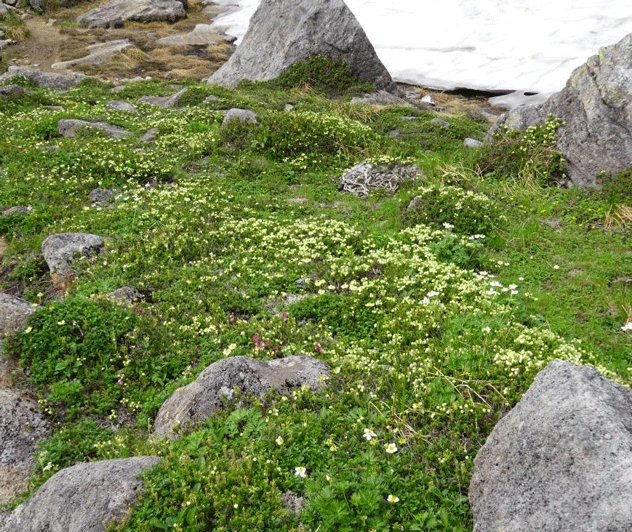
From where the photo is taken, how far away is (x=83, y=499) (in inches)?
207

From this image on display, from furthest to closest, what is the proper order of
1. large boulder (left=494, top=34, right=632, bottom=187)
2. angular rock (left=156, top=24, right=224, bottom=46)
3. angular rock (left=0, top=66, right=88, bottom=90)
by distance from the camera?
1. angular rock (left=156, top=24, right=224, bottom=46)
2. angular rock (left=0, top=66, right=88, bottom=90)
3. large boulder (left=494, top=34, right=632, bottom=187)

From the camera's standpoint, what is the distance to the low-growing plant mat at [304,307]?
5504 millimetres

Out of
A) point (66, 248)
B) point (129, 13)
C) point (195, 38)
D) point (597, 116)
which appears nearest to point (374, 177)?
point (597, 116)

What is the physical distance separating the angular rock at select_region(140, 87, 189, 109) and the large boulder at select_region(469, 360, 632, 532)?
20.0m

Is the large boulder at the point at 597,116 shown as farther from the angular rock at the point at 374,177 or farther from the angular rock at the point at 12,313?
the angular rock at the point at 12,313

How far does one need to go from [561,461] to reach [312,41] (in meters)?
23.7

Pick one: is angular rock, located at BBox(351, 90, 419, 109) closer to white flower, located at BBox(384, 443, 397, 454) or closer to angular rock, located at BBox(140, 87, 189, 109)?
angular rock, located at BBox(140, 87, 189, 109)

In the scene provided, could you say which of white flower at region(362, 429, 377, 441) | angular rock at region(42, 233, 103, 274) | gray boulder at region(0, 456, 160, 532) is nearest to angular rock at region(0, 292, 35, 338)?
angular rock at region(42, 233, 103, 274)

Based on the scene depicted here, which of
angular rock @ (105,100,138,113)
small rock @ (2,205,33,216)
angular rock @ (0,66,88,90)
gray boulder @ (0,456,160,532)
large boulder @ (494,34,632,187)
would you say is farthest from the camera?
angular rock @ (0,66,88,90)

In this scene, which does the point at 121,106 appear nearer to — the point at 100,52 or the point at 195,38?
the point at 100,52

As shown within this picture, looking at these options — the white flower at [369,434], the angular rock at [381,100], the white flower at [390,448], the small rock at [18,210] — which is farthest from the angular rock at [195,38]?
the white flower at [390,448]

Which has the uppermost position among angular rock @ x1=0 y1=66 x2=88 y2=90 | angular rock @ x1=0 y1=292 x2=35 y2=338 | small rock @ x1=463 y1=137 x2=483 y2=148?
angular rock @ x1=0 y1=292 x2=35 y2=338

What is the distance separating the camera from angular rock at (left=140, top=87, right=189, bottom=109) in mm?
22344

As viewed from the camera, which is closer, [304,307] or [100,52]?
[304,307]
